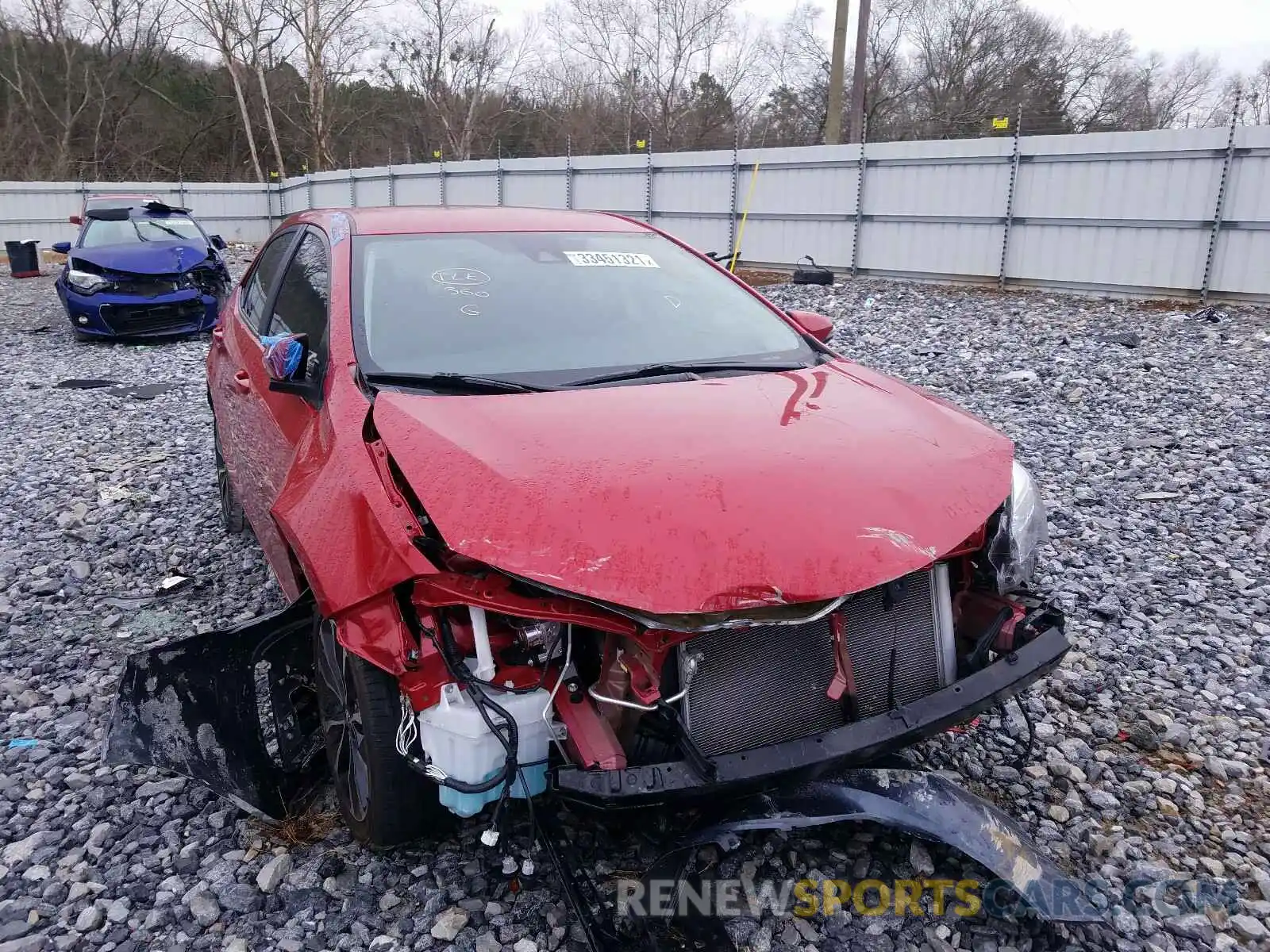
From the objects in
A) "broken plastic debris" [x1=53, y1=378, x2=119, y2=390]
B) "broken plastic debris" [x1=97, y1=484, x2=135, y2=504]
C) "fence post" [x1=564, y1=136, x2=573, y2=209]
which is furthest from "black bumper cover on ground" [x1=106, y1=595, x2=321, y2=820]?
"fence post" [x1=564, y1=136, x2=573, y2=209]

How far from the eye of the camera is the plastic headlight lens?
10.1 meters

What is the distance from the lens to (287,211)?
25.6 meters

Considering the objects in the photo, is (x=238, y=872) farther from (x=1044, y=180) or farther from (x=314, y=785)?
(x=1044, y=180)

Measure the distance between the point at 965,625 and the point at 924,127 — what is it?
33006mm

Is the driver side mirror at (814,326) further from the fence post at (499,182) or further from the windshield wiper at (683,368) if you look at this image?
the fence post at (499,182)

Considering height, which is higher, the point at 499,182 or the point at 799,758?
the point at 499,182

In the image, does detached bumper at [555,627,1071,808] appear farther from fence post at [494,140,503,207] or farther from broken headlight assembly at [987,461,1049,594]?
fence post at [494,140,503,207]

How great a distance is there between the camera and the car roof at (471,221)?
138 inches

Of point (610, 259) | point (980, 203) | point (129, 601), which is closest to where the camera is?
point (610, 259)

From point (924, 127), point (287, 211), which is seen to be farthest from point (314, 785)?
point (924, 127)

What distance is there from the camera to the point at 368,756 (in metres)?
2.25

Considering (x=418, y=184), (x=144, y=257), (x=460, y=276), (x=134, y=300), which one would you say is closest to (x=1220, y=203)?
(x=460, y=276)

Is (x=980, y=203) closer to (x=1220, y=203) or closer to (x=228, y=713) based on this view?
(x=1220, y=203)

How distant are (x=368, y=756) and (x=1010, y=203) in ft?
41.8
